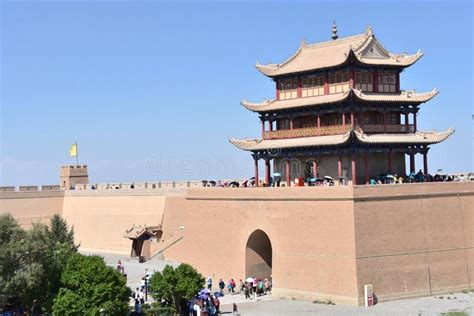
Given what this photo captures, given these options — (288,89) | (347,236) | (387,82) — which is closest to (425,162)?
(387,82)

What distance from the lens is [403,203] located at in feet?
123

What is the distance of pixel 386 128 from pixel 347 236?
26.0ft

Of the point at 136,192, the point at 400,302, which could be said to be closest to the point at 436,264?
the point at 400,302

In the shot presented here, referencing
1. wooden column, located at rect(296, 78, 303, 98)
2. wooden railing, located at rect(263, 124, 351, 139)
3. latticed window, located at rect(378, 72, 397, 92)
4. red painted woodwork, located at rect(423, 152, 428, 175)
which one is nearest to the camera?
wooden railing, located at rect(263, 124, 351, 139)

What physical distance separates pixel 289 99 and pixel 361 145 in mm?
5911

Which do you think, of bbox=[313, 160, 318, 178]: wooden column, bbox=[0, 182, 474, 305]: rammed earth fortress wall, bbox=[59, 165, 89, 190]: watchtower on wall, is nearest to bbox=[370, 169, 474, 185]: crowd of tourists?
bbox=[0, 182, 474, 305]: rammed earth fortress wall

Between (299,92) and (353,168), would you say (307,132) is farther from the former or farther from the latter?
(353,168)

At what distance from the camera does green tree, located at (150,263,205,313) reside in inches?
1313

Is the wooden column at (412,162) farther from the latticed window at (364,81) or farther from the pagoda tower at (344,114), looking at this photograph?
the latticed window at (364,81)

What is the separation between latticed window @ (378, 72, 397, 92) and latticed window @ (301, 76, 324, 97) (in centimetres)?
306

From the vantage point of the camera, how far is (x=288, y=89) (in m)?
43.9

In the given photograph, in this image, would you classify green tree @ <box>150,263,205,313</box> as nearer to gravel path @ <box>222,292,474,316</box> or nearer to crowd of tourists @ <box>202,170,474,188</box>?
gravel path @ <box>222,292,474,316</box>

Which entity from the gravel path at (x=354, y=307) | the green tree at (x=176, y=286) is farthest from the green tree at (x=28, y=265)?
the gravel path at (x=354, y=307)

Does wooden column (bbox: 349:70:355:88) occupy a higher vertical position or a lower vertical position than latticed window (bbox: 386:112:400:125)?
higher
